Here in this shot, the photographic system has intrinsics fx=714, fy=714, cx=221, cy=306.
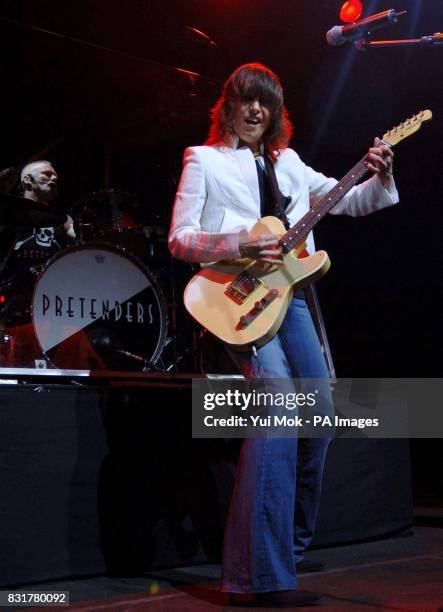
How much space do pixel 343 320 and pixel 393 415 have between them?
258 cm

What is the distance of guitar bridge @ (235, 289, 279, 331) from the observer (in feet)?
7.47

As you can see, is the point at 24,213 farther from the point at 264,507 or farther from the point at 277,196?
the point at 264,507

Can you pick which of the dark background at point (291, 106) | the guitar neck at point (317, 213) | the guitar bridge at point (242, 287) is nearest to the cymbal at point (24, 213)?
the guitar bridge at point (242, 287)

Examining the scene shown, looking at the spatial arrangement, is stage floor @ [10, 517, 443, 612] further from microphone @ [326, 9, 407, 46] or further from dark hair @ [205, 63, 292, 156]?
microphone @ [326, 9, 407, 46]

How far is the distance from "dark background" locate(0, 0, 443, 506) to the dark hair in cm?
263

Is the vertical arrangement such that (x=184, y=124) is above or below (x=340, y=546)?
above

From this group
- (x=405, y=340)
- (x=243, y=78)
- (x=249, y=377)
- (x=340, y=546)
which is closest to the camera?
(x=249, y=377)

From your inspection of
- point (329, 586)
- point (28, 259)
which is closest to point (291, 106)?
point (28, 259)

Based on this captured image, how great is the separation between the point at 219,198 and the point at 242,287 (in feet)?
1.19

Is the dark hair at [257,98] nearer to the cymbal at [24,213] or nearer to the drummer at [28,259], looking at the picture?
the cymbal at [24,213]

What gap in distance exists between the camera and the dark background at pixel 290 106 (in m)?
5.11

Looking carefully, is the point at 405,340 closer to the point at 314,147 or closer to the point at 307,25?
the point at 314,147

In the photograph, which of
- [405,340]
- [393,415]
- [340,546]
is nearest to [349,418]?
[393,415]

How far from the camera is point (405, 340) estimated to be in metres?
5.93
